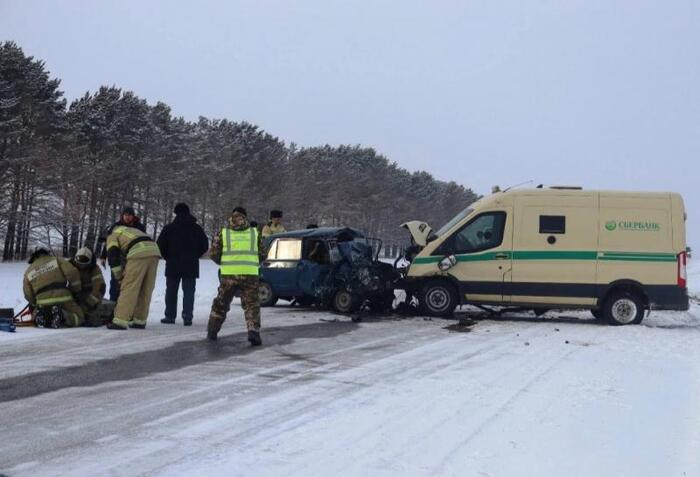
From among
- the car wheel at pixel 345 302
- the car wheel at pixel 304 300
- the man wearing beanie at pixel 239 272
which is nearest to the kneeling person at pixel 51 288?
the man wearing beanie at pixel 239 272

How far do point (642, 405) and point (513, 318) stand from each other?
7.65 meters

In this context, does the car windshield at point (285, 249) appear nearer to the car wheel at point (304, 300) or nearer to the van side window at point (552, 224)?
the car wheel at point (304, 300)

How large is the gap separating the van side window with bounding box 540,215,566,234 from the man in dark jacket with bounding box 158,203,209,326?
6.15 metres

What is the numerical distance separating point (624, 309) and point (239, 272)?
7325mm

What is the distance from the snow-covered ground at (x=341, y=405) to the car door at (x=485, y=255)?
9.32ft

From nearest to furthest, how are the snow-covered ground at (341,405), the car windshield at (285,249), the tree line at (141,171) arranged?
the snow-covered ground at (341,405) → the car windshield at (285,249) → the tree line at (141,171)

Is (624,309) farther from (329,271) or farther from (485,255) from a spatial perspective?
(329,271)

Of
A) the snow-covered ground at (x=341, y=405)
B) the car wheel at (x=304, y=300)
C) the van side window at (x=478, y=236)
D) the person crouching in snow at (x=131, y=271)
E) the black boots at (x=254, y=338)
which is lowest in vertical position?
the snow-covered ground at (x=341, y=405)

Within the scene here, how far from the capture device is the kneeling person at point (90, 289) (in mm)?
10000

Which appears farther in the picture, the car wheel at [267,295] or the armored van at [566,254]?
the car wheel at [267,295]

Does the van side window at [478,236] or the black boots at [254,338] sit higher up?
the van side window at [478,236]

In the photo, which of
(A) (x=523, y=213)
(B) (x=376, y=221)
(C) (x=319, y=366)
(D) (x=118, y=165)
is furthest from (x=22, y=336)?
(B) (x=376, y=221)

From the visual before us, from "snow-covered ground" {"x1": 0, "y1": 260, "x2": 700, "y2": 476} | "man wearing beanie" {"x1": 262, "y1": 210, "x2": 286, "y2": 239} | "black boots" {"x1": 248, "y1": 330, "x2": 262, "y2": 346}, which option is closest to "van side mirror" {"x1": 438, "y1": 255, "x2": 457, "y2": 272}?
"snow-covered ground" {"x1": 0, "y1": 260, "x2": 700, "y2": 476}

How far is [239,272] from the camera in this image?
28.6 feet
